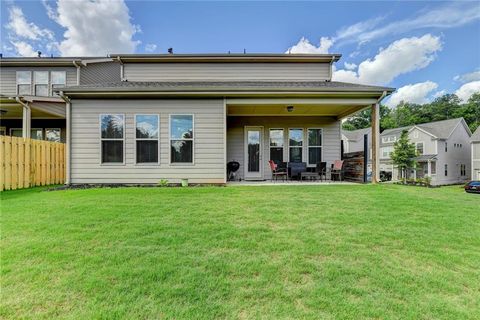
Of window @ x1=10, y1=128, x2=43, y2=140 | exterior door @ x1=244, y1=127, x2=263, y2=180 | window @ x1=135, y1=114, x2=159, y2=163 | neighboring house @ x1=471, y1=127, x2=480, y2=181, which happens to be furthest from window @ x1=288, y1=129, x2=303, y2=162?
neighboring house @ x1=471, y1=127, x2=480, y2=181

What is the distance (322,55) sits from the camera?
34.6 feet

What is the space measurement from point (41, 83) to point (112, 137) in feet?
28.0

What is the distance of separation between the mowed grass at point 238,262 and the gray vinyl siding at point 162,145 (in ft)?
11.4

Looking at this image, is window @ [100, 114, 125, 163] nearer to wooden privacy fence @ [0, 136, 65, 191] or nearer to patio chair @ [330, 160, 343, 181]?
wooden privacy fence @ [0, 136, 65, 191]

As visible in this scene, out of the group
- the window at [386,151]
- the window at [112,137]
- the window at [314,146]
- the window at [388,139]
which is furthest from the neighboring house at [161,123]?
the window at [388,139]

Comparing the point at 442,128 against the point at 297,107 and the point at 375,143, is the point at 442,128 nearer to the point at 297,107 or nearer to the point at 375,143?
the point at 375,143

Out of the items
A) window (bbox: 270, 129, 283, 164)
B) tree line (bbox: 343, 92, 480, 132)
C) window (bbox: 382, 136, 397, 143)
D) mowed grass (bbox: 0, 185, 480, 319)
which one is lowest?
mowed grass (bbox: 0, 185, 480, 319)

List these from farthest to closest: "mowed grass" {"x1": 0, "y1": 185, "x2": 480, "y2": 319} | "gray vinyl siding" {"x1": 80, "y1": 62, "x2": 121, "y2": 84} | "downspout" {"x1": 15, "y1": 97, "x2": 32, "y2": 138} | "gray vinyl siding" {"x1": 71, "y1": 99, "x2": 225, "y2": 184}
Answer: "gray vinyl siding" {"x1": 80, "y1": 62, "x2": 121, "y2": 84} < "downspout" {"x1": 15, "y1": 97, "x2": 32, "y2": 138} < "gray vinyl siding" {"x1": 71, "y1": 99, "x2": 225, "y2": 184} < "mowed grass" {"x1": 0, "y1": 185, "x2": 480, "y2": 319}

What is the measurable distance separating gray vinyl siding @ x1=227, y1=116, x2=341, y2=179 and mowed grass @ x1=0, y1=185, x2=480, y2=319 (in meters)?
5.97

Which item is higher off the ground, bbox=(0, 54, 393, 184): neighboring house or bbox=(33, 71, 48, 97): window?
bbox=(33, 71, 48, 97): window

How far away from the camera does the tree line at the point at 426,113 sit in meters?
42.2

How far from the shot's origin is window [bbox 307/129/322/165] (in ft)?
35.2

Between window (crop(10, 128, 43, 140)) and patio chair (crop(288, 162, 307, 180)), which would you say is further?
window (crop(10, 128, 43, 140))

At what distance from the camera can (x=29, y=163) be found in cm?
Answer: 797
